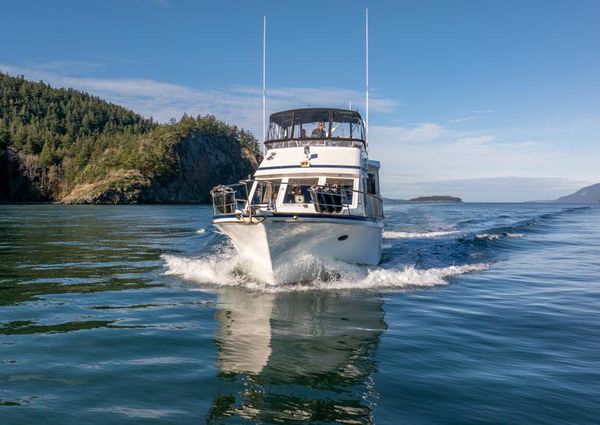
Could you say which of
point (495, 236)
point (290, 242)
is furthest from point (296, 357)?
point (495, 236)

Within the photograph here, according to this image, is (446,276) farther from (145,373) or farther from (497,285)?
(145,373)

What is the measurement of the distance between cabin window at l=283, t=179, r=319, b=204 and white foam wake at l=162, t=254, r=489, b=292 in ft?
9.29

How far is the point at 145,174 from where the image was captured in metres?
136

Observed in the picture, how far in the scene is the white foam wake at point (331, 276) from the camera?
14184 mm

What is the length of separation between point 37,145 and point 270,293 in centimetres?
16619

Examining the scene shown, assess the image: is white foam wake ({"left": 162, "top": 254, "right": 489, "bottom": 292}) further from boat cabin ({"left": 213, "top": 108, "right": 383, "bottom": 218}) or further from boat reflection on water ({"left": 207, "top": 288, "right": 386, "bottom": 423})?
boat cabin ({"left": 213, "top": 108, "right": 383, "bottom": 218})

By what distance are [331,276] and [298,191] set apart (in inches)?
137

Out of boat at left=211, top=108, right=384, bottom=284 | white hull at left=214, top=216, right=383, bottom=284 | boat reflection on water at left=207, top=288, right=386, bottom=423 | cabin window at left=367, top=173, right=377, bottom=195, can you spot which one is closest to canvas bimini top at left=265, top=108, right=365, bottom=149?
boat at left=211, top=108, right=384, bottom=284

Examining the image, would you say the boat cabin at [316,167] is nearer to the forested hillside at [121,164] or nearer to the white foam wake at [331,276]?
the white foam wake at [331,276]

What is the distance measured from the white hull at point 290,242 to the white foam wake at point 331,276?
13.1 inches

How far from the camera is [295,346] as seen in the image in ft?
27.8

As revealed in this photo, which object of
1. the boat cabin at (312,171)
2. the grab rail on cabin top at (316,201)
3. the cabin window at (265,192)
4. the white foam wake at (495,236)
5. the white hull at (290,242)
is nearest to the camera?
the white hull at (290,242)

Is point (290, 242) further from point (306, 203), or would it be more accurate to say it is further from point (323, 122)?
point (323, 122)

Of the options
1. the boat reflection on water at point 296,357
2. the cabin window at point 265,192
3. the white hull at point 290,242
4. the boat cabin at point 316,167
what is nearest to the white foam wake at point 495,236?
the boat cabin at point 316,167
